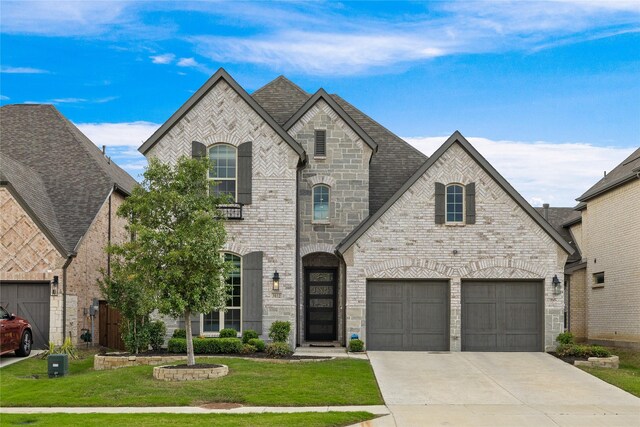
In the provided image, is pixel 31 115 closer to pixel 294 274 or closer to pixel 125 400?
pixel 294 274

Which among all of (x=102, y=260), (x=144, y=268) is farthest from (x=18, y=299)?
(x=144, y=268)

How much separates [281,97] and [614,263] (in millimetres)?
13764

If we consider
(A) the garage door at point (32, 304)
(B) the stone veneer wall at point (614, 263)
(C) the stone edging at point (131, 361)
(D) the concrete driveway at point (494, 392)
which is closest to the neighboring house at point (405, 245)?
(D) the concrete driveway at point (494, 392)

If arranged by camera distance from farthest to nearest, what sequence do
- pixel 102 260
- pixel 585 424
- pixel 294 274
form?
pixel 102 260 → pixel 294 274 → pixel 585 424

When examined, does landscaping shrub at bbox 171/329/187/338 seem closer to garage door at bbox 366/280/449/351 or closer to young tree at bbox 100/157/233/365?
young tree at bbox 100/157/233/365

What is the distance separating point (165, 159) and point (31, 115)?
36.8 ft

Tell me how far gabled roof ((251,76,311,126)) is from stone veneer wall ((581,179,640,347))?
482 inches

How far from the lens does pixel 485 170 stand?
24.2m

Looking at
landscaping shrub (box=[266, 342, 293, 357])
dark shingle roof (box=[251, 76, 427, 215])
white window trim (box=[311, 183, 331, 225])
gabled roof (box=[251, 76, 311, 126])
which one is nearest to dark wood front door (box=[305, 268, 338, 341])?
white window trim (box=[311, 183, 331, 225])

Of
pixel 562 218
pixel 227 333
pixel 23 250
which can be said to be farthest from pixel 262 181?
pixel 562 218

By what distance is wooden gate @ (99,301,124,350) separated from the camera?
26.0 m

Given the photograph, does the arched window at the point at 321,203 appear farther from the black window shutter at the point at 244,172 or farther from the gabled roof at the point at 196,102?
the black window shutter at the point at 244,172

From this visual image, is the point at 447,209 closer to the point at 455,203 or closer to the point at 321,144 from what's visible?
the point at 455,203

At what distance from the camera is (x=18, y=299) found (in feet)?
81.9
